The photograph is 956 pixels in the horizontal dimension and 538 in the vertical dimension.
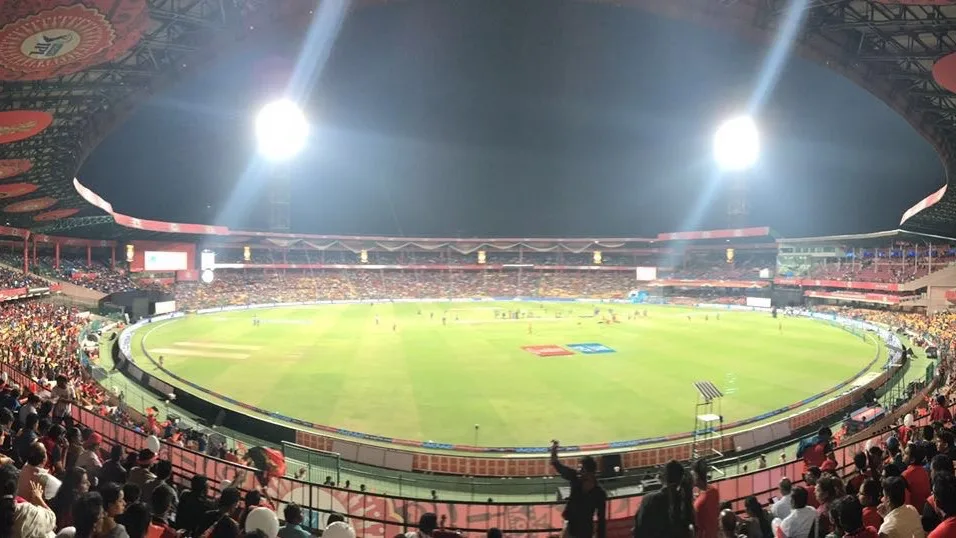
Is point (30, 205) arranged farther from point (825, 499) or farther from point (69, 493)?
point (825, 499)

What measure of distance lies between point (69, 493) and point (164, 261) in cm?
6876

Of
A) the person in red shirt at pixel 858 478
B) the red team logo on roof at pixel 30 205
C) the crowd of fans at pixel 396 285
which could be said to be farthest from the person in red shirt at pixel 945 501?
the crowd of fans at pixel 396 285

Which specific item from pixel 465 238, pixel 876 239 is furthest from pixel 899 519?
pixel 465 238

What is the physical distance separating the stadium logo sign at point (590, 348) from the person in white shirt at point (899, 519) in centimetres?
3254

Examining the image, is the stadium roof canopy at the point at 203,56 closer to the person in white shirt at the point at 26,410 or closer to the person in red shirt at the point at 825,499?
the person in white shirt at the point at 26,410

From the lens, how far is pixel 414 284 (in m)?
89.9

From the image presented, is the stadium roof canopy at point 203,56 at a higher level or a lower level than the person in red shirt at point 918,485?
higher

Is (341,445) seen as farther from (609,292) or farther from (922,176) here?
(609,292)

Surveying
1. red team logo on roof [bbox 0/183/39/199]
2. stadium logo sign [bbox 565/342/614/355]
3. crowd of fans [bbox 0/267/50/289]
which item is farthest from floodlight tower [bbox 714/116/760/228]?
crowd of fans [bbox 0/267/50/289]

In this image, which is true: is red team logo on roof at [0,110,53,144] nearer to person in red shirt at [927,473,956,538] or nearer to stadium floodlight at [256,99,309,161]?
person in red shirt at [927,473,956,538]

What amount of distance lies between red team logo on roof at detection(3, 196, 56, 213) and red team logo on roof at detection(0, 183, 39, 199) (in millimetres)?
2171

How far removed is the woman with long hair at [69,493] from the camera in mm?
5562

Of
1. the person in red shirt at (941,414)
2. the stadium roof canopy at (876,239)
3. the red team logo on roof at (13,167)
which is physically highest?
the red team logo on roof at (13,167)

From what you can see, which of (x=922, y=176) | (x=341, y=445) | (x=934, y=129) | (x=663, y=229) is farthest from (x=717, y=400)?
(x=663, y=229)
